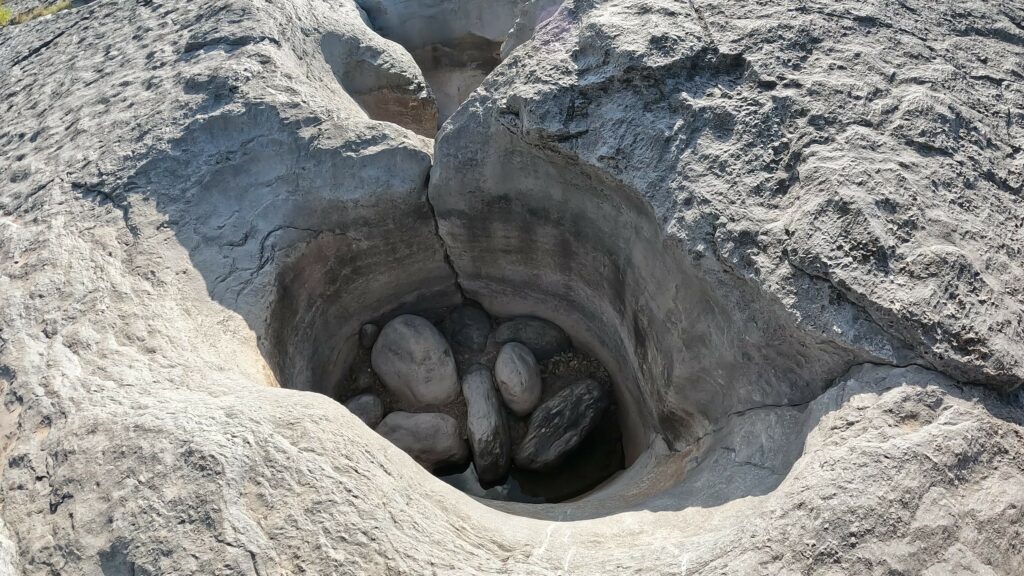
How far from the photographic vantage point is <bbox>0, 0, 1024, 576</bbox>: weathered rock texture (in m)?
1.93

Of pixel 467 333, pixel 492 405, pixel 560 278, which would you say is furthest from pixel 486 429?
pixel 560 278

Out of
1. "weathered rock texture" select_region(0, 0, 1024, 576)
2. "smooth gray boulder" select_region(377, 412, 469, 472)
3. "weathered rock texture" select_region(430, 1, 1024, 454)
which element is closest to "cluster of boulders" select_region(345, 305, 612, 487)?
"smooth gray boulder" select_region(377, 412, 469, 472)

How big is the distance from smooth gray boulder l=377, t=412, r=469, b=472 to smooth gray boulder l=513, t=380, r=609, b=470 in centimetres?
38

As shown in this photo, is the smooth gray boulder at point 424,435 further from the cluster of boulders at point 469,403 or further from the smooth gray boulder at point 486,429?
the smooth gray boulder at point 486,429

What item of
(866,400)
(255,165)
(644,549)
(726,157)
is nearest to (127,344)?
(255,165)

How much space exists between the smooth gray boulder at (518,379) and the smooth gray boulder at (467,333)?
23 centimetres

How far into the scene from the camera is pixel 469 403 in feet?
12.0

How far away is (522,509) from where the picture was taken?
8.75 ft

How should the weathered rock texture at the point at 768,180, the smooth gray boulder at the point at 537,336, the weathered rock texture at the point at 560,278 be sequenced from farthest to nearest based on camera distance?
the smooth gray boulder at the point at 537,336 < the weathered rock texture at the point at 768,180 < the weathered rock texture at the point at 560,278

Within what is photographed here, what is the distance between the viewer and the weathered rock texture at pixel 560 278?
193cm

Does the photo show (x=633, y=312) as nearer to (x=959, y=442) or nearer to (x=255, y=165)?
(x=959, y=442)

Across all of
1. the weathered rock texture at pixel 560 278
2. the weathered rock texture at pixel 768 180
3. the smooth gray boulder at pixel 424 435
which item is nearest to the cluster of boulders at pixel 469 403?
the smooth gray boulder at pixel 424 435

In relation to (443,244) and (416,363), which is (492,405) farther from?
(443,244)

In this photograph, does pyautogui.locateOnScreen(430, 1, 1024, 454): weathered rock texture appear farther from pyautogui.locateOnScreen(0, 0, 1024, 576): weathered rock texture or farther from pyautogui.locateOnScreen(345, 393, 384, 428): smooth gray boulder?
pyautogui.locateOnScreen(345, 393, 384, 428): smooth gray boulder
